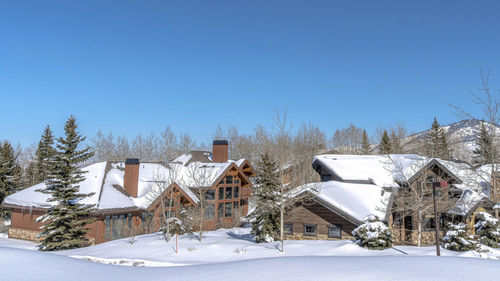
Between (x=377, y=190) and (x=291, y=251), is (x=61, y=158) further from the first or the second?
(x=377, y=190)

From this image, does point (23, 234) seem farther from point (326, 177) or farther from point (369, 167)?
point (369, 167)

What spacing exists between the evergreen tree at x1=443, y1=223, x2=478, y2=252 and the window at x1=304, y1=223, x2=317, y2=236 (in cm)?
750

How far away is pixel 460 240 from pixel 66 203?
23311mm

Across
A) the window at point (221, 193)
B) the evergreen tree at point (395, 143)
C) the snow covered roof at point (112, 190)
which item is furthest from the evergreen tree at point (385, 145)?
the snow covered roof at point (112, 190)

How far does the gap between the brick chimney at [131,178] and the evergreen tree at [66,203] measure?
534cm

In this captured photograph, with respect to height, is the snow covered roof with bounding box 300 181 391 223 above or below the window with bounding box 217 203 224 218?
above

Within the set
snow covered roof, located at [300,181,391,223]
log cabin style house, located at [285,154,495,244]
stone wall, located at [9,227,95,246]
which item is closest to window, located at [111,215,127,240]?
stone wall, located at [9,227,95,246]

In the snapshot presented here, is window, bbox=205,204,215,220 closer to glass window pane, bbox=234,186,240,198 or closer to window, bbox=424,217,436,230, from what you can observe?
glass window pane, bbox=234,186,240,198

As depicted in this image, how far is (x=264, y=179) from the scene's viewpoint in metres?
20.1

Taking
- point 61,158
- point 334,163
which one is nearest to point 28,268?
point 61,158

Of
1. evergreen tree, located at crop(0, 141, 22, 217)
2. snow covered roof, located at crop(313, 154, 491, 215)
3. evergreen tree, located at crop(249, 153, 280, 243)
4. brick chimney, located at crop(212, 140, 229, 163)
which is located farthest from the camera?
brick chimney, located at crop(212, 140, 229, 163)

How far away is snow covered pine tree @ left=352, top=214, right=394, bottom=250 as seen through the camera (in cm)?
1602

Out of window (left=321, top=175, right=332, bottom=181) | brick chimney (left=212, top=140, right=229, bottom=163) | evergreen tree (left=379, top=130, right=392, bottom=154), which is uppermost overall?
evergreen tree (left=379, top=130, right=392, bottom=154)

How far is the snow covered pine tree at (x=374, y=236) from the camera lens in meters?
16.0
